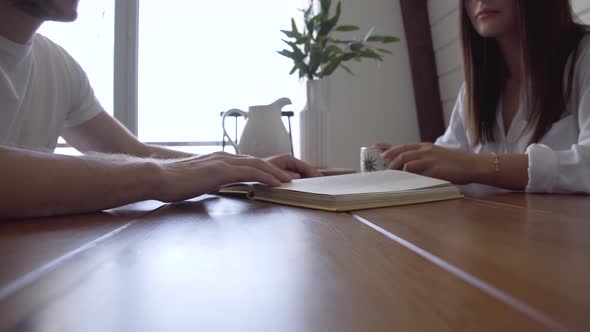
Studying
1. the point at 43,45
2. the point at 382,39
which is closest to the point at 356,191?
the point at 43,45

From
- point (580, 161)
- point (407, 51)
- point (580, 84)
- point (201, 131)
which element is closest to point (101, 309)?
point (580, 161)

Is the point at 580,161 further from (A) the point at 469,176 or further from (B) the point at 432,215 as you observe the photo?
(B) the point at 432,215

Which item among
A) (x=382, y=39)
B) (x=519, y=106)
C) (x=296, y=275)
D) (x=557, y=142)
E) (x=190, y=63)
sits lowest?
(x=296, y=275)

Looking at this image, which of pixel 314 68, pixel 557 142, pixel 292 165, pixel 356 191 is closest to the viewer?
pixel 356 191

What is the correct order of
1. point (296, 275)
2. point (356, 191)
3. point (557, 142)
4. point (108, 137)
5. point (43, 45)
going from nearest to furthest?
point (296, 275) < point (356, 191) < point (557, 142) < point (43, 45) < point (108, 137)

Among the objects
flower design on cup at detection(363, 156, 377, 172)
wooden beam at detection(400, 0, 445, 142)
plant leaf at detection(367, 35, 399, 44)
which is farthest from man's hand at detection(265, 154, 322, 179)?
wooden beam at detection(400, 0, 445, 142)

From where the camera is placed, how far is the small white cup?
898 mm

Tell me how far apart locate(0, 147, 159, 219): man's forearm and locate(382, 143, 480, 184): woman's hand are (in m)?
0.48

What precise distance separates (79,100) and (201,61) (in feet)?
3.83

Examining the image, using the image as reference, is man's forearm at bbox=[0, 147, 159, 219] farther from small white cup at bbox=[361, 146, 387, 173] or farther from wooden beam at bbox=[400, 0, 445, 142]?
wooden beam at bbox=[400, 0, 445, 142]

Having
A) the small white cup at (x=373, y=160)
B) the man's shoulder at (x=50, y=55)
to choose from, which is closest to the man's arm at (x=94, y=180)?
the small white cup at (x=373, y=160)

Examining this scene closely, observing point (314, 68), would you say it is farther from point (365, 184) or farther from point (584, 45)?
point (365, 184)

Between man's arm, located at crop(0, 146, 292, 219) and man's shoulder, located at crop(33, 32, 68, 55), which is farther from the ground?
man's shoulder, located at crop(33, 32, 68, 55)

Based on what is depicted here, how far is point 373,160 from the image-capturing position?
2.98 feet
